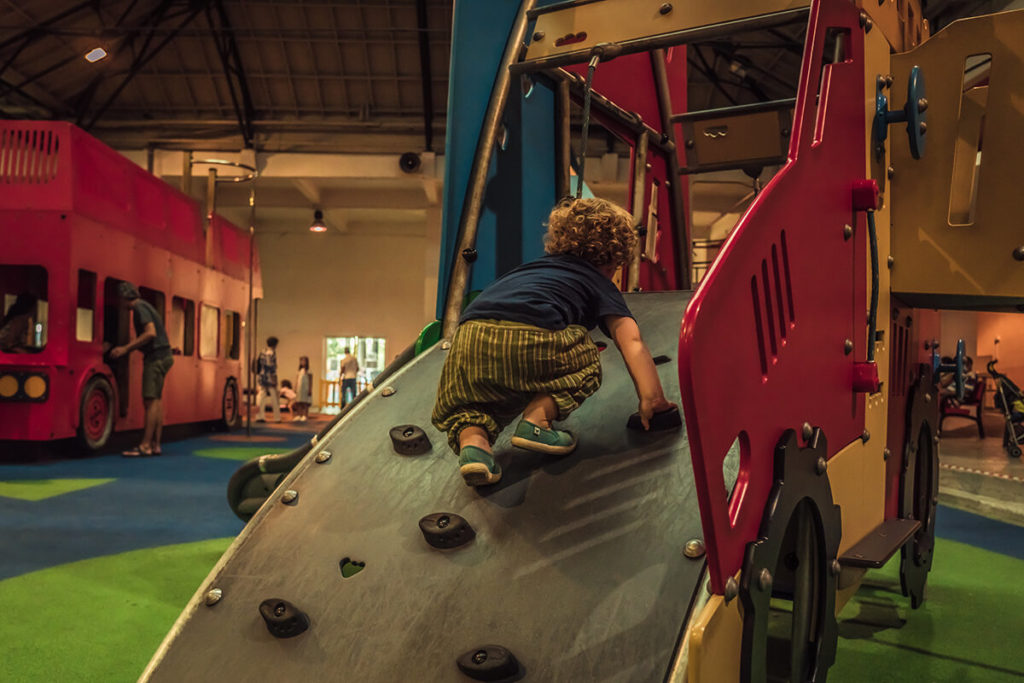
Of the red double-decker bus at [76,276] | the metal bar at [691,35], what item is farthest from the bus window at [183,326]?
the metal bar at [691,35]

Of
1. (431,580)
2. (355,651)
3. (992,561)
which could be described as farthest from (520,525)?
(992,561)

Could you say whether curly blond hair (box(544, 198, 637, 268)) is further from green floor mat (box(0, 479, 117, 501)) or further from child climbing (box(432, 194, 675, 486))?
green floor mat (box(0, 479, 117, 501))

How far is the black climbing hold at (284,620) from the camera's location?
1.49m

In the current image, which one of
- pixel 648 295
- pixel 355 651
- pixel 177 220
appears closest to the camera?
pixel 355 651

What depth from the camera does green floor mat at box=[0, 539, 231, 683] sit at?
2.08m

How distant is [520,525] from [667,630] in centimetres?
39

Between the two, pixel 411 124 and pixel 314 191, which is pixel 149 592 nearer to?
pixel 411 124

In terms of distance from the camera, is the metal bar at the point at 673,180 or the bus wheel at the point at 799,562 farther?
the metal bar at the point at 673,180

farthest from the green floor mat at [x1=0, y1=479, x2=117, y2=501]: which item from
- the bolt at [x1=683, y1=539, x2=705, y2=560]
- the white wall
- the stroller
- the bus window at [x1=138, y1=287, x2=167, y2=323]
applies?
the white wall

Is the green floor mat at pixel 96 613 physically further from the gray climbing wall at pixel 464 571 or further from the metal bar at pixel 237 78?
the metal bar at pixel 237 78

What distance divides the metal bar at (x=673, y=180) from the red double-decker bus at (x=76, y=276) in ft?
14.1

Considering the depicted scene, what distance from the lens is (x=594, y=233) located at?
1970 millimetres

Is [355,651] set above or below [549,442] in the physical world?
below

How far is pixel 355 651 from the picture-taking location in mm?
1445
